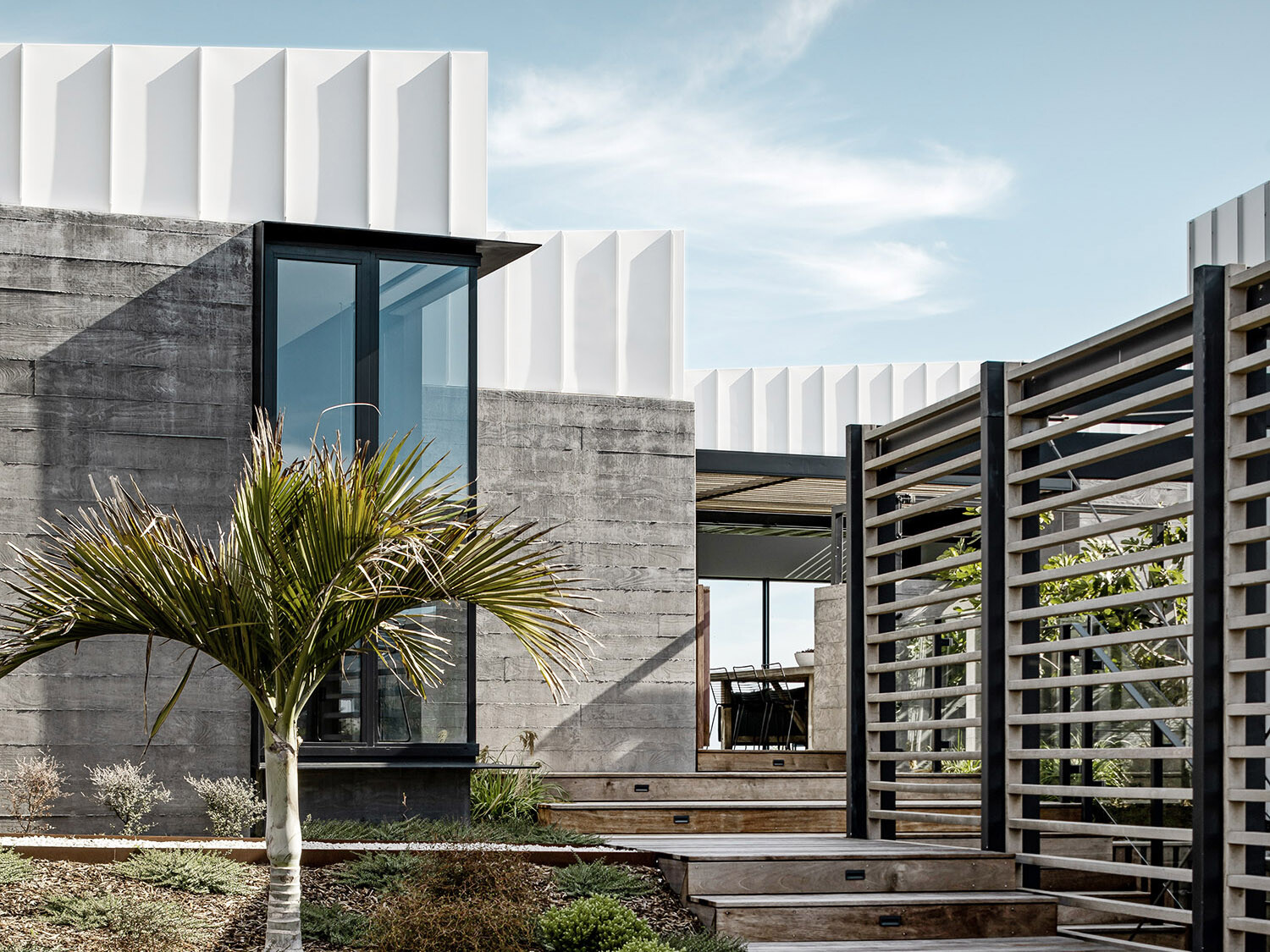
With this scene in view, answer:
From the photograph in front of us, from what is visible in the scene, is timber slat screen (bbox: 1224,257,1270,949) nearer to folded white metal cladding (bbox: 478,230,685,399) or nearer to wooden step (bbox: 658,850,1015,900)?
wooden step (bbox: 658,850,1015,900)

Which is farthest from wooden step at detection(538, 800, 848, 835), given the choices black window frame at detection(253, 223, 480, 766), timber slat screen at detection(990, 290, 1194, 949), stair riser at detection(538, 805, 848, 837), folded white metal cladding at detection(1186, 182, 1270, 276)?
folded white metal cladding at detection(1186, 182, 1270, 276)

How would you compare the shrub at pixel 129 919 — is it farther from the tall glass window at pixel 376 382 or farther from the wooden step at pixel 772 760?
the wooden step at pixel 772 760

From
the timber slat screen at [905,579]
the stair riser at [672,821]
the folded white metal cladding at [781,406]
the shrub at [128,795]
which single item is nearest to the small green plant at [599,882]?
the timber slat screen at [905,579]

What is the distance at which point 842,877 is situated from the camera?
620 cm

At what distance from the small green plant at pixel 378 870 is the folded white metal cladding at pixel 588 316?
5.56 meters

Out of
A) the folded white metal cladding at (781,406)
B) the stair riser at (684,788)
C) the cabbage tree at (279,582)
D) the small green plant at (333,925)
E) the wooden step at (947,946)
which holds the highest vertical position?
the folded white metal cladding at (781,406)

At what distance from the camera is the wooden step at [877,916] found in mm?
5660

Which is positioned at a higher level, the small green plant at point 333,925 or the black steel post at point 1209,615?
the black steel post at point 1209,615

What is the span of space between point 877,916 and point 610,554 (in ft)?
17.8

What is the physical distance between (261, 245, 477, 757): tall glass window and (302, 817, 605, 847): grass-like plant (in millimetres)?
680

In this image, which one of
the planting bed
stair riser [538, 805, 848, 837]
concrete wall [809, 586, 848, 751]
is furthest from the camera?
concrete wall [809, 586, 848, 751]

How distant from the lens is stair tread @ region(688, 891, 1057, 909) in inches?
226

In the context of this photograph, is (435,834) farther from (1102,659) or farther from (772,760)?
(772,760)

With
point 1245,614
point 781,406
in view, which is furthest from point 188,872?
point 781,406
